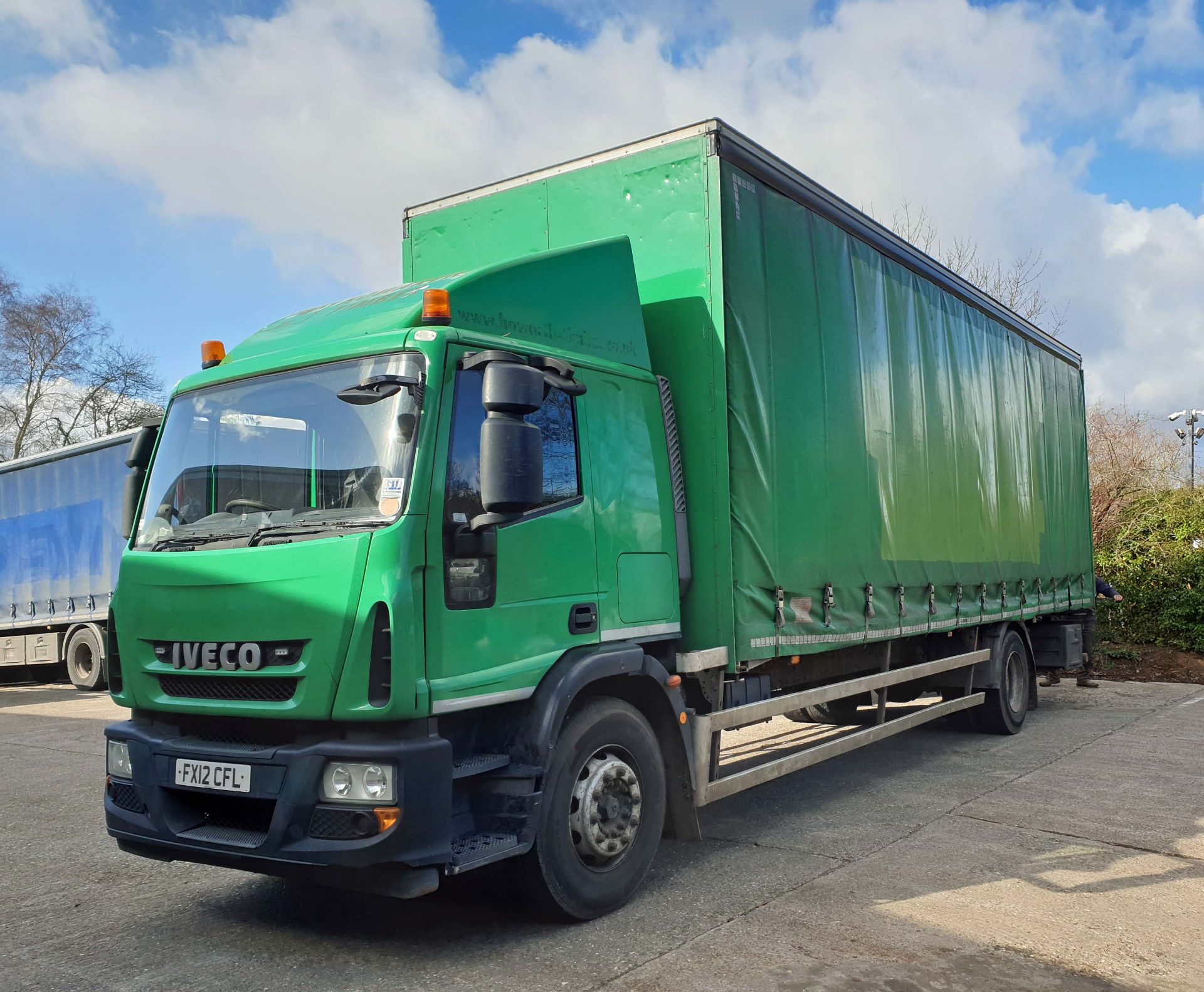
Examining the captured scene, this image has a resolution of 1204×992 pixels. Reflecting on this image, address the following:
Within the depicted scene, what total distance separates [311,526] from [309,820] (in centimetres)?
108

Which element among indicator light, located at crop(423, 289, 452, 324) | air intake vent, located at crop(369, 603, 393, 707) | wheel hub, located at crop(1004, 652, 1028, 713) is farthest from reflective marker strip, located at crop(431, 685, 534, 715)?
wheel hub, located at crop(1004, 652, 1028, 713)

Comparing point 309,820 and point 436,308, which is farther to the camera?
point 436,308

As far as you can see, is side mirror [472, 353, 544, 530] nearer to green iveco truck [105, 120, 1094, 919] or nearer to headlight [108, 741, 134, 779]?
green iveco truck [105, 120, 1094, 919]

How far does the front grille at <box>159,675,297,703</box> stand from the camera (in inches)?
153

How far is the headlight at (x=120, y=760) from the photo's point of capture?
4.36 metres

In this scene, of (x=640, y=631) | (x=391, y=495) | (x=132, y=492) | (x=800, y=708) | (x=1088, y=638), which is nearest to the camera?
(x=391, y=495)

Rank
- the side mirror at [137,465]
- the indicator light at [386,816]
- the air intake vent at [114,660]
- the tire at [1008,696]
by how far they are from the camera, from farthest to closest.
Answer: the tire at [1008,696] < the side mirror at [137,465] < the air intake vent at [114,660] < the indicator light at [386,816]

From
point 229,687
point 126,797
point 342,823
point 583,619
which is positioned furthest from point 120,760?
point 583,619

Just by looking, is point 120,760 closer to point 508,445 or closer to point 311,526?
point 311,526

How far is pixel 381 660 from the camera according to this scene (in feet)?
12.3

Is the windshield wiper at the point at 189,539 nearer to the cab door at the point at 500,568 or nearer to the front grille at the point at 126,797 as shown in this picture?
the cab door at the point at 500,568

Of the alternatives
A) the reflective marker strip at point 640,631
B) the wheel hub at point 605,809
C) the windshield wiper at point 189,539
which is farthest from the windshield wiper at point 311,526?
the wheel hub at point 605,809

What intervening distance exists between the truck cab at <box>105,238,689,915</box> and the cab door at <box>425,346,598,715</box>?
0.01 m

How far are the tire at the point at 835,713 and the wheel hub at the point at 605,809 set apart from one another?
4.41 m
